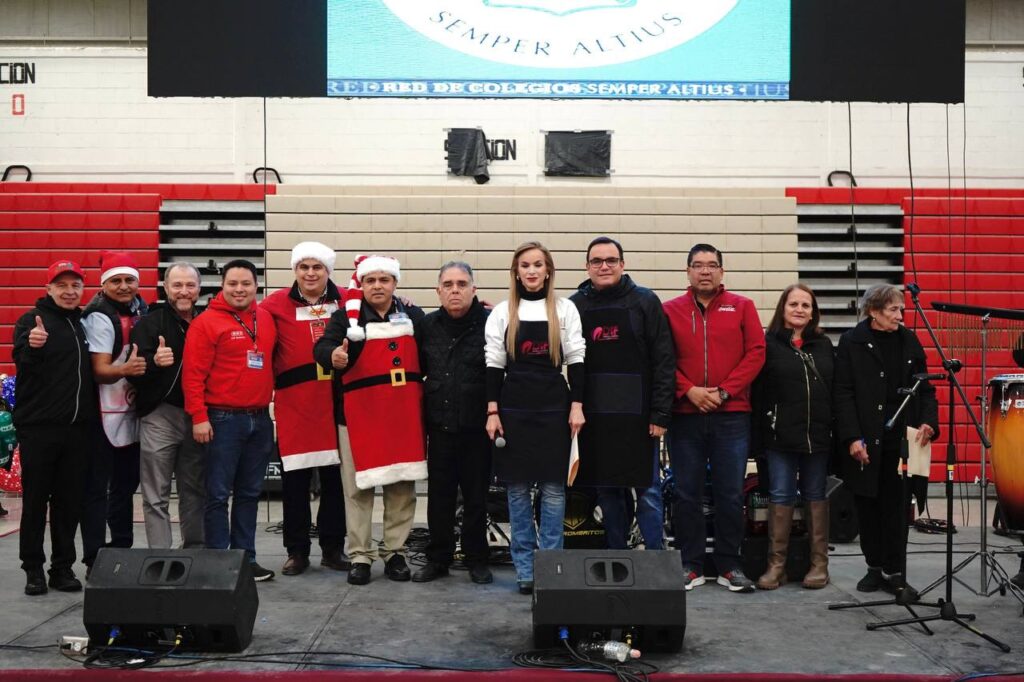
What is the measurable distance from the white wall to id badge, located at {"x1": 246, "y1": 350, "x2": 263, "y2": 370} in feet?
20.8

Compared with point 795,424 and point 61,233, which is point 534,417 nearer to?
point 795,424

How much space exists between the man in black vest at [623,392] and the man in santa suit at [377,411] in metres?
0.94

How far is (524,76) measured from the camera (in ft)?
21.7

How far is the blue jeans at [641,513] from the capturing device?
5.14 metres

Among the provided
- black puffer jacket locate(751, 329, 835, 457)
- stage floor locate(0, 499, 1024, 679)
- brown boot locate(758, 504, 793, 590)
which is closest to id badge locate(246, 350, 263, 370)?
stage floor locate(0, 499, 1024, 679)

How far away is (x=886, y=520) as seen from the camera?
5.21 meters

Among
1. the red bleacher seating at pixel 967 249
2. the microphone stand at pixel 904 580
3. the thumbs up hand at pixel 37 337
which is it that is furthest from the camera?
the red bleacher seating at pixel 967 249

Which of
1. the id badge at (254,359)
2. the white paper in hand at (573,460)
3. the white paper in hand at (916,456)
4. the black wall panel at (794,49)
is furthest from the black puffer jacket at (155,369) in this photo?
the white paper in hand at (916,456)

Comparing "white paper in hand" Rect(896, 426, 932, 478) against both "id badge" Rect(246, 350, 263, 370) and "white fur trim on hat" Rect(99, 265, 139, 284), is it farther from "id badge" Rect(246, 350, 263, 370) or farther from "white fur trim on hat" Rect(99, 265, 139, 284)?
"white fur trim on hat" Rect(99, 265, 139, 284)

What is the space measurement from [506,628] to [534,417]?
3.54 ft

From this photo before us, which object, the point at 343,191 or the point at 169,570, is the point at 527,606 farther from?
the point at 343,191

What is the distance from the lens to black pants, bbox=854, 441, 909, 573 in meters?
5.18

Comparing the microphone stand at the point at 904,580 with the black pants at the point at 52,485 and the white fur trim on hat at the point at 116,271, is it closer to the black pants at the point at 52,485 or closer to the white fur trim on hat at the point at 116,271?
the black pants at the point at 52,485

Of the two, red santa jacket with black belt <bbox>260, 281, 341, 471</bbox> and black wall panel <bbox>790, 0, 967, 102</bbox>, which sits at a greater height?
black wall panel <bbox>790, 0, 967, 102</bbox>
